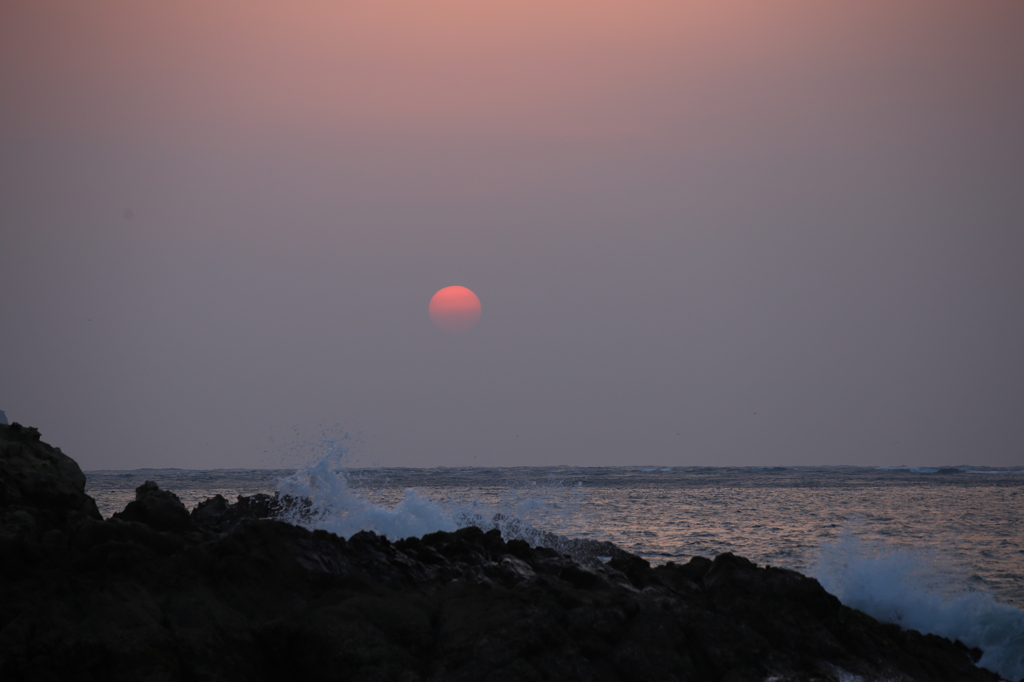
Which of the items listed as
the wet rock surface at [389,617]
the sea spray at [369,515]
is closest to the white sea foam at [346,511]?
the sea spray at [369,515]

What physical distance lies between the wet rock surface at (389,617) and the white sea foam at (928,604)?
133 cm

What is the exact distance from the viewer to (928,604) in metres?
12.4

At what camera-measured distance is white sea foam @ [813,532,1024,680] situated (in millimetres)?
11219

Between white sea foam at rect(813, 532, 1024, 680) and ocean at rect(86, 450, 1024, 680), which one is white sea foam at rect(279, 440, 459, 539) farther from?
white sea foam at rect(813, 532, 1024, 680)

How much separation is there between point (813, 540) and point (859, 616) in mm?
11903

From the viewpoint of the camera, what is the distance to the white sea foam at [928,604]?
11.2 metres

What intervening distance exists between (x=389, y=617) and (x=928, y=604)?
921 centimetres

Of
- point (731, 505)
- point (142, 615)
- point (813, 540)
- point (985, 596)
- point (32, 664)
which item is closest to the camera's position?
point (32, 664)

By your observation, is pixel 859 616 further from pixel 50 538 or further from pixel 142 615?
pixel 50 538

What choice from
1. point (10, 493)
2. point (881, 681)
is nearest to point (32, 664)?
point (10, 493)

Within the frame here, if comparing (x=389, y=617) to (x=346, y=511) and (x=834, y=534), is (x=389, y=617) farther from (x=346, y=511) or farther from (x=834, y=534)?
(x=834, y=534)

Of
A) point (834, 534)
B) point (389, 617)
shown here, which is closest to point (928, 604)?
point (389, 617)

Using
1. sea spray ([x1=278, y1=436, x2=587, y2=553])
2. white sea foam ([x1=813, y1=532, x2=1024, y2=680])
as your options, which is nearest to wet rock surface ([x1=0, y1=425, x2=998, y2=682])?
white sea foam ([x1=813, y1=532, x2=1024, y2=680])

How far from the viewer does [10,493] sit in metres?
12.8
